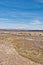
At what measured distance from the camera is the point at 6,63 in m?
19.6

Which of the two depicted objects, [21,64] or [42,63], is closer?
[21,64]

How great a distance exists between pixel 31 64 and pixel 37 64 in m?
0.82

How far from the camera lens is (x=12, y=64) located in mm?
19156

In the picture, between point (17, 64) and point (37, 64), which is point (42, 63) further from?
point (17, 64)

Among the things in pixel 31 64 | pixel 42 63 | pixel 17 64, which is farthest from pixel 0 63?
pixel 42 63

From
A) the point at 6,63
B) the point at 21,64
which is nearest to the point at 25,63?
the point at 21,64

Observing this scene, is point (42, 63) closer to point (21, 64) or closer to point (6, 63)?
point (21, 64)

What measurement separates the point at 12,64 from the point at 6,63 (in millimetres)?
884

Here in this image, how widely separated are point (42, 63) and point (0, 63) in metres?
5.34

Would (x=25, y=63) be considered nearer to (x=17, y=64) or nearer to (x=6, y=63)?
(x=17, y=64)

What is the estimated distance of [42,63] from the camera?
68.1ft

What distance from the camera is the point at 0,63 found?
1955 cm

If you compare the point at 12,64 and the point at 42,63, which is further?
the point at 42,63

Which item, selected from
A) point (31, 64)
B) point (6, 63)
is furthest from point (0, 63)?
point (31, 64)
